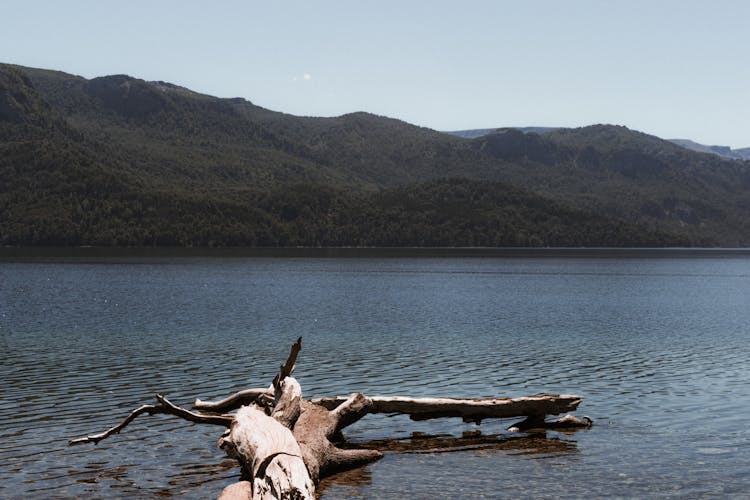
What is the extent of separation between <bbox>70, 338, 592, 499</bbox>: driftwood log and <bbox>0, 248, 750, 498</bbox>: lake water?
28.3 inches

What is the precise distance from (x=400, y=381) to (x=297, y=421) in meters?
12.7

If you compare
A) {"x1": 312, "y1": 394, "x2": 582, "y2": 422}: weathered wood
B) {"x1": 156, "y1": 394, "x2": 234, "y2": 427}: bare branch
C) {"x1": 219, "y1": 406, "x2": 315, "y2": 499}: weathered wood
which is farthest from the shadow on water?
{"x1": 156, "y1": 394, "x2": 234, "y2": 427}: bare branch

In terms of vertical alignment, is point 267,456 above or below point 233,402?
above

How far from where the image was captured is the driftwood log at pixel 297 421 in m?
17.5

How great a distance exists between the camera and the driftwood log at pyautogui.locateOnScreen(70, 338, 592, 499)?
17547 millimetres

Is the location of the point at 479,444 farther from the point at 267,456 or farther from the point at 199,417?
the point at 267,456

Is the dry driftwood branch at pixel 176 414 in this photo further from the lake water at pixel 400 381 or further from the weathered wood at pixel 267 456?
the weathered wood at pixel 267 456

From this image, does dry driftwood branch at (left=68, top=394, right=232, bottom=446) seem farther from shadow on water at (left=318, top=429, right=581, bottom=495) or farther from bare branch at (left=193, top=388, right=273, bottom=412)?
shadow on water at (left=318, top=429, right=581, bottom=495)

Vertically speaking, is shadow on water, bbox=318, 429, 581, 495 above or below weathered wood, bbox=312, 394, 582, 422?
below

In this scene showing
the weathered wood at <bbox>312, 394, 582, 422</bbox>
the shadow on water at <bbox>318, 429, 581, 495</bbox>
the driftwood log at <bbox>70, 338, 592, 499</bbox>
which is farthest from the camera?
the weathered wood at <bbox>312, 394, 582, 422</bbox>

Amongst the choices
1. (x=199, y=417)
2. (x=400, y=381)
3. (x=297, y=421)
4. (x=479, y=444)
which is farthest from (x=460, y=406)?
(x=400, y=381)

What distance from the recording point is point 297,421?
928 inches

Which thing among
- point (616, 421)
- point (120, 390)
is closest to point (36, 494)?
point (120, 390)

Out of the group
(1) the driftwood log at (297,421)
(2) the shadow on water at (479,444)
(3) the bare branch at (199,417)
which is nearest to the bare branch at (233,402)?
(1) the driftwood log at (297,421)
